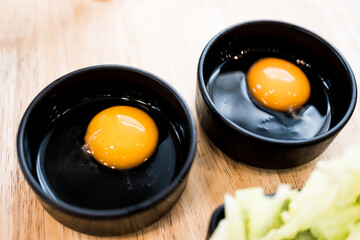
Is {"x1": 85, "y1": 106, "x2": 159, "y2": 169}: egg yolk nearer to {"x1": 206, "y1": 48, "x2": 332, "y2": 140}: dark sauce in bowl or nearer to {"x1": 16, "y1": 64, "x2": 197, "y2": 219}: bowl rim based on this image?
{"x1": 16, "y1": 64, "x2": 197, "y2": 219}: bowl rim

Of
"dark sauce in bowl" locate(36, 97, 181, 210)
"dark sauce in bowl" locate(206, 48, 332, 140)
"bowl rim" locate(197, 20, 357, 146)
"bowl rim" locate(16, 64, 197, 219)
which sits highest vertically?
"bowl rim" locate(197, 20, 357, 146)

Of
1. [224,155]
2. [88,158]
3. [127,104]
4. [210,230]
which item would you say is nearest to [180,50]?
[127,104]

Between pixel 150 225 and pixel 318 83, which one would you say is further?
pixel 318 83

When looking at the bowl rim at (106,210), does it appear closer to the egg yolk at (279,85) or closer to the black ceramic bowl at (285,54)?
the black ceramic bowl at (285,54)

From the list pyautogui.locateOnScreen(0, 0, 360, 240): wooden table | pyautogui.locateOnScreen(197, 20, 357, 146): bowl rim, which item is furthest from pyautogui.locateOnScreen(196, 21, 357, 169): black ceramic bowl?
pyautogui.locateOnScreen(0, 0, 360, 240): wooden table

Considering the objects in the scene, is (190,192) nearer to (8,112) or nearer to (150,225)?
(150,225)

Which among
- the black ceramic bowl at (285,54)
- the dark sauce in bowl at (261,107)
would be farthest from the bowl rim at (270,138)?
the dark sauce in bowl at (261,107)

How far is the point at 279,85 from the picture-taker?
A: 1543 millimetres

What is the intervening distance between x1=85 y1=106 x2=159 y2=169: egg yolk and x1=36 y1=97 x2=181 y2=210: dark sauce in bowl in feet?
0.07

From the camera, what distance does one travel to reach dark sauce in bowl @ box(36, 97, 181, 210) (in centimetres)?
128

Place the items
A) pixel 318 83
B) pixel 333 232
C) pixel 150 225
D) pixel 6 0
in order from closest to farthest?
pixel 333 232 → pixel 150 225 → pixel 318 83 → pixel 6 0

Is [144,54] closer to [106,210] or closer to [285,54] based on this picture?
[285,54]

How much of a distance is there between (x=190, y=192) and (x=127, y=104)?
375mm

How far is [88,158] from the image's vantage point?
137cm
